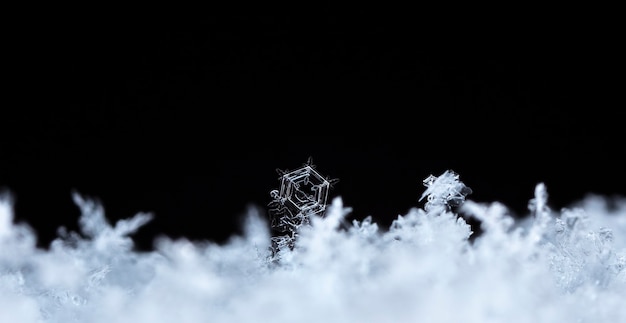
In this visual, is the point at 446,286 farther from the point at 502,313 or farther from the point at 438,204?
the point at 438,204

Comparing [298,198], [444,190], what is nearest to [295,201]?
[298,198]

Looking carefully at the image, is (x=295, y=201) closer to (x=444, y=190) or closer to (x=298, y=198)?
(x=298, y=198)

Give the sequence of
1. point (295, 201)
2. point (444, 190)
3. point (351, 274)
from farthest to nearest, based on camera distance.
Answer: point (295, 201) → point (444, 190) → point (351, 274)

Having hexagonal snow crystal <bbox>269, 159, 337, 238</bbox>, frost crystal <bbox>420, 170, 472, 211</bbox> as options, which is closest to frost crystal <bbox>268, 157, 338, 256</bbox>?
hexagonal snow crystal <bbox>269, 159, 337, 238</bbox>

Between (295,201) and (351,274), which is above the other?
(295,201)

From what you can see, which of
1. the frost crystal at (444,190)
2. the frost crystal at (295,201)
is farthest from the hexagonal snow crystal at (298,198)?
the frost crystal at (444,190)

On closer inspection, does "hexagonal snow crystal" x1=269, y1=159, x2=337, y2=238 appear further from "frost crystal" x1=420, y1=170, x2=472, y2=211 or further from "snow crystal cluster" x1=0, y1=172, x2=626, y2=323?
"frost crystal" x1=420, y1=170, x2=472, y2=211

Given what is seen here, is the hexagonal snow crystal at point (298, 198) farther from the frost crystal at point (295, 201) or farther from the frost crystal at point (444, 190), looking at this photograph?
the frost crystal at point (444, 190)
